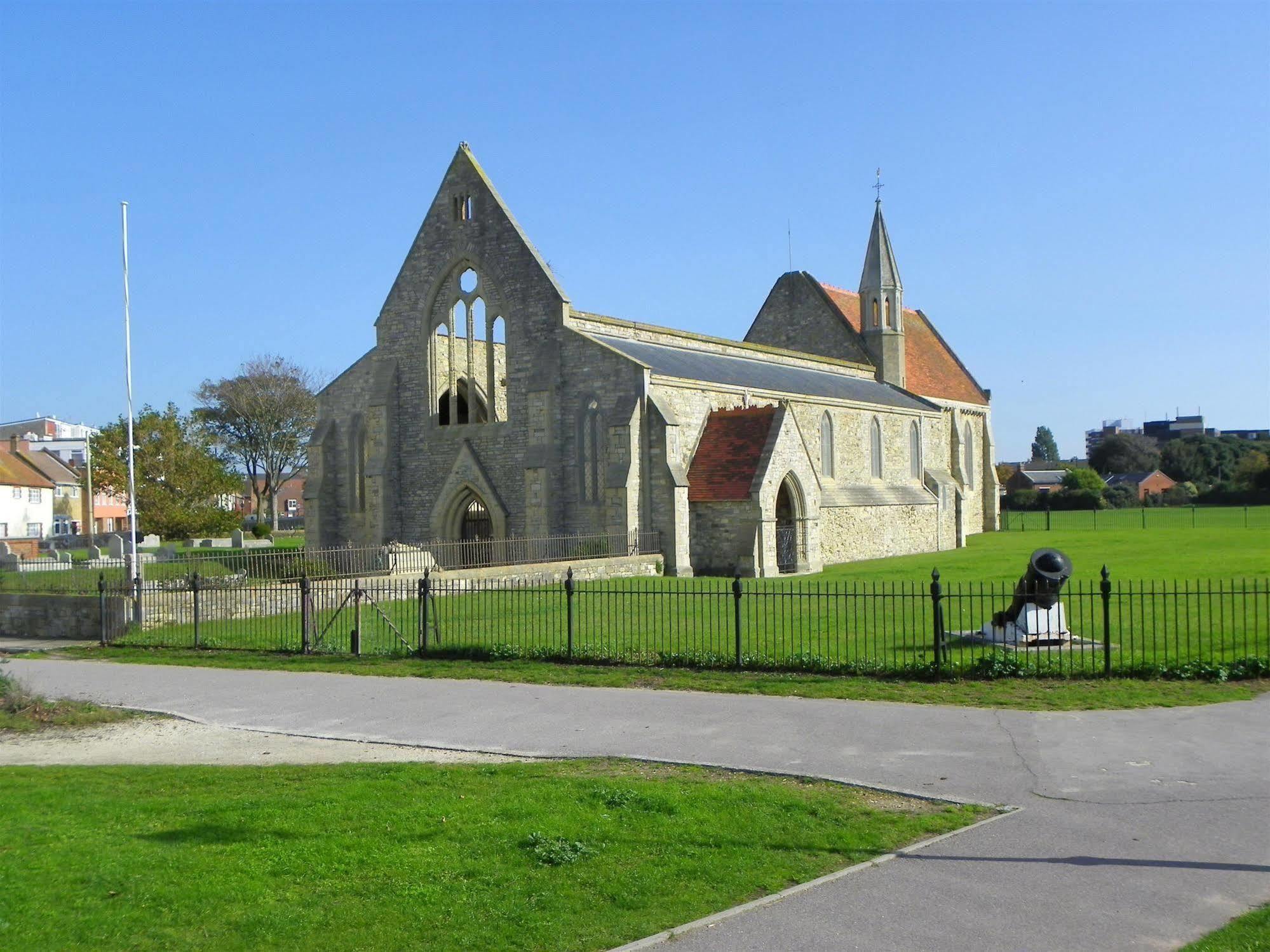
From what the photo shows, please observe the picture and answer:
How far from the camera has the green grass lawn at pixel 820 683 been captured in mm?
13742

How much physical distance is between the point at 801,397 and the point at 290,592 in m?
22.4

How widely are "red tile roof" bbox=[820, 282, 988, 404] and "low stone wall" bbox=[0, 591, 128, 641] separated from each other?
40.0 metres

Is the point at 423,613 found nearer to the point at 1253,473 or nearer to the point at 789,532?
the point at 789,532

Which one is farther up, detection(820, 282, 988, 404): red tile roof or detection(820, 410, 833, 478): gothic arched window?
detection(820, 282, 988, 404): red tile roof

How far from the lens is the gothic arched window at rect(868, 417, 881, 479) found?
46125 millimetres

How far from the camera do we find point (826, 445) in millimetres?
42469

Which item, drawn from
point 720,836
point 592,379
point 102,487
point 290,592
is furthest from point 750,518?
point 102,487

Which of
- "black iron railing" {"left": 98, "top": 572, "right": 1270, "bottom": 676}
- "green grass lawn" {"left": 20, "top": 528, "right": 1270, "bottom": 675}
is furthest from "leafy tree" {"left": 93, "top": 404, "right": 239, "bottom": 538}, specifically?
"black iron railing" {"left": 98, "top": 572, "right": 1270, "bottom": 676}

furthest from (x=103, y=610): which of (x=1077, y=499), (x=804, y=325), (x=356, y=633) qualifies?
(x=1077, y=499)

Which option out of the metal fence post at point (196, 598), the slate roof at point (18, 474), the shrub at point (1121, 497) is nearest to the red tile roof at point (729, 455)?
the metal fence post at point (196, 598)

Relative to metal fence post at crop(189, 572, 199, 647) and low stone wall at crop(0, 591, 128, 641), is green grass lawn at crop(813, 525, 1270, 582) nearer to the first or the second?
metal fence post at crop(189, 572, 199, 647)

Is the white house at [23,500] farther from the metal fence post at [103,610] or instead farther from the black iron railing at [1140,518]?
the black iron railing at [1140,518]

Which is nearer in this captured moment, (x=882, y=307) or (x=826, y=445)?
(x=826, y=445)

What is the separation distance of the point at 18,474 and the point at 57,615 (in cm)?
5417
